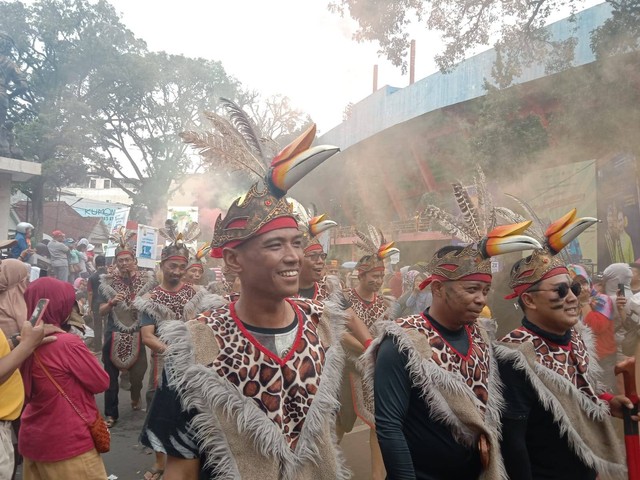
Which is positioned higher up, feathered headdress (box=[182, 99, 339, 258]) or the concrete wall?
the concrete wall

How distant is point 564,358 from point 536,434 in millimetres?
453

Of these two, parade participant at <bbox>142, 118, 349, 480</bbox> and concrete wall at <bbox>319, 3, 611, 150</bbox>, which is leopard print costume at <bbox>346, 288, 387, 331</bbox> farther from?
concrete wall at <bbox>319, 3, 611, 150</bbox>

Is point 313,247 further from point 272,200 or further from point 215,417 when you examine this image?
point 215,417

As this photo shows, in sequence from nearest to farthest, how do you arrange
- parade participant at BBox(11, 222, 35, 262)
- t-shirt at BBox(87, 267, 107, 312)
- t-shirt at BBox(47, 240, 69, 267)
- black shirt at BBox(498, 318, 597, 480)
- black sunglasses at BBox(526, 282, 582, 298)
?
1. black shirt at BBox(498, 318, 597, 480)
2. black sunglasses at BBox(526, 282, 582, 298)
3. t-shirt at BBox(87, 267, 107, 312)
4. parade participant at BBox(11, 222, 35, 262)
5. t-shirt at BBox(47, 240, 69, 267)

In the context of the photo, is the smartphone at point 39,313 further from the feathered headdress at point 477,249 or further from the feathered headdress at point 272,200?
the feathered headdress at point 477,249

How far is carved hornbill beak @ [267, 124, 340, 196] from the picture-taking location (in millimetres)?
2148

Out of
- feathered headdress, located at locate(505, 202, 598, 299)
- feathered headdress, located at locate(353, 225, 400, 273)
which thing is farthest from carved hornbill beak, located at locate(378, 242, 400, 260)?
feathered headdress, located at locate(505, 202, 598, 299)

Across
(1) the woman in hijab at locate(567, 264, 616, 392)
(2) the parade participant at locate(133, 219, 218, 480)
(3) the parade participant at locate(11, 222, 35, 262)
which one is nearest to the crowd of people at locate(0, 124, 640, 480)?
(2) the parade participant at locate(133, 219, 218, 480)

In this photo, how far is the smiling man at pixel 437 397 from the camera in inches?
99.2

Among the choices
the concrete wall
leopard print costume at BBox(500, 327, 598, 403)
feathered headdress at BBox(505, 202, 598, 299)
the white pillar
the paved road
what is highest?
the concrete wall

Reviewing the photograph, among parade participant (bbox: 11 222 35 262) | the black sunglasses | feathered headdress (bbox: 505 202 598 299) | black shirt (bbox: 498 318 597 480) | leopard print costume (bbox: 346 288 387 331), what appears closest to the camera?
black shirt (bbox: 498 318 597 480)

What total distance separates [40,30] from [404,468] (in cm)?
2844

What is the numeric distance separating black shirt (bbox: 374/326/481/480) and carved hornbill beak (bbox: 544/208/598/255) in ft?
4.70

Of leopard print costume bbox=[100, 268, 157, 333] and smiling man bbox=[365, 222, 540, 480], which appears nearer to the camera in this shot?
smiling man bbox=[365, 222, 540, 480]
